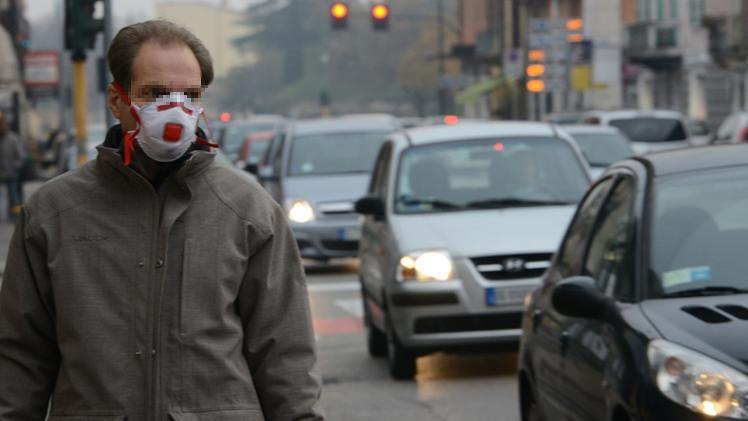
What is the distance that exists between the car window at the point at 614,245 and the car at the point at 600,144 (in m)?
14.2

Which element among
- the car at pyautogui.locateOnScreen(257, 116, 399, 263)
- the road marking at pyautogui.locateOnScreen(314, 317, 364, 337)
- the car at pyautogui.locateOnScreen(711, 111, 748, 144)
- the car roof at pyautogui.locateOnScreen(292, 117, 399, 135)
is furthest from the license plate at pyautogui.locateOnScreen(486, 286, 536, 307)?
the car at pyautogui.locateOnScreen(711, 111, 748, 144)

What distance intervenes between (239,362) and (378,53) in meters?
152

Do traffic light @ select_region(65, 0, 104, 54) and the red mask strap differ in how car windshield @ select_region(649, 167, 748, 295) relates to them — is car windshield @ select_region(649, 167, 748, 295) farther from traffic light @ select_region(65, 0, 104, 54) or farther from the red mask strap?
traffic light @ select_region(65, 0, 104, 54)

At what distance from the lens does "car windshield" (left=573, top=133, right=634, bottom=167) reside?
2109cm

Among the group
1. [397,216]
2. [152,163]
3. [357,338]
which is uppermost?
[152,163]

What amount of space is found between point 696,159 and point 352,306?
9.60m

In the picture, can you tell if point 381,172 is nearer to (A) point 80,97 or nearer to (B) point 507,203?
(B) point 507,203

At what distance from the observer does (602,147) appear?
21.5 m

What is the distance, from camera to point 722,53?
5716 cm

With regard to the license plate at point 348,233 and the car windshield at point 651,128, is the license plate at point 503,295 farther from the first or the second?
the car windshield at point 651,128

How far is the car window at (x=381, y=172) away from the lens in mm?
12398

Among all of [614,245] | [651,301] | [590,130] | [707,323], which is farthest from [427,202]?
[590,130]

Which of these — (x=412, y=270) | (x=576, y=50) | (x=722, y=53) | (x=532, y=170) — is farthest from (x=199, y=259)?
(x=722, y=53)

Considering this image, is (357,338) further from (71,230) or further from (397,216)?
(71,230)
